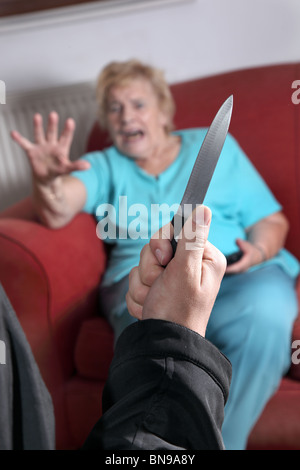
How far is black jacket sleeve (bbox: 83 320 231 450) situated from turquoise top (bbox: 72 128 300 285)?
13 centimetres

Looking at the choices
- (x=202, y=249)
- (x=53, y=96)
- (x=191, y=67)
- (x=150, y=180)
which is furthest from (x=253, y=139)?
(x=53, y=96)

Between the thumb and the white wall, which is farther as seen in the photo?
the white wall

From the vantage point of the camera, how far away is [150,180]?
16.3 inches

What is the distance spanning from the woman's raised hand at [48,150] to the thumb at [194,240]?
0.94 ft

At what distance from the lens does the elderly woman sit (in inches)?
13.8

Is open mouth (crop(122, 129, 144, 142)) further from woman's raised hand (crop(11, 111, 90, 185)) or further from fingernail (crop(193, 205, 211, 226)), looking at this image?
fingernail (crop(193, 205, 211, 226))

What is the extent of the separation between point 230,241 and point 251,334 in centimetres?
7

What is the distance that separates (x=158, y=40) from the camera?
0.79 metres

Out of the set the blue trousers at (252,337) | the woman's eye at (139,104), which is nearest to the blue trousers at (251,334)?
the blue trousers at (252,337)

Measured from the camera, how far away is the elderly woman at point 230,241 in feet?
1.15

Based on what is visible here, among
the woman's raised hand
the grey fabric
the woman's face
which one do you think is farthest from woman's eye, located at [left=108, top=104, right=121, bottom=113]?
the grey fabric

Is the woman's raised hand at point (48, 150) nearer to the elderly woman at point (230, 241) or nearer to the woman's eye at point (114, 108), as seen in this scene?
the elderly woman at point (230, 241)

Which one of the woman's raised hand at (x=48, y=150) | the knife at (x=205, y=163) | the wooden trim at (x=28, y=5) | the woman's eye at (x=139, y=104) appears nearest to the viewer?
the knife at (x=205, y=163)
